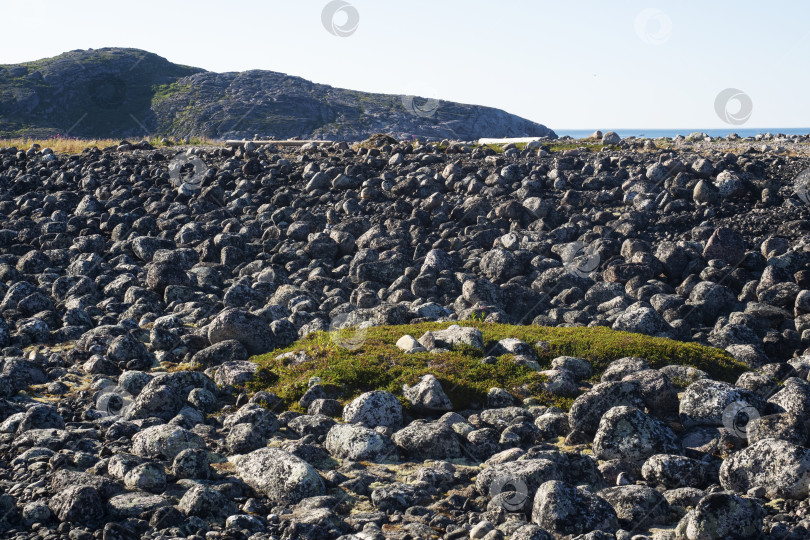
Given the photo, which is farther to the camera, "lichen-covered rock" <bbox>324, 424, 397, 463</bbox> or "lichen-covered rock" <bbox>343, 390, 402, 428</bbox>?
"lichen-covered rock" <bbox>343, 390, 402, 428</bbox>

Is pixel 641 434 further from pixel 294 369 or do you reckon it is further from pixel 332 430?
pixel 294 369

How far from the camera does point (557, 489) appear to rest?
6145mm

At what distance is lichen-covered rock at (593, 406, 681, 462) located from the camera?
24.1 feet

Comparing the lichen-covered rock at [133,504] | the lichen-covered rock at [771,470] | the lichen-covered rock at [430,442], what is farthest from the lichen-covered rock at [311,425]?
the lichen-covered rock at [771,470]

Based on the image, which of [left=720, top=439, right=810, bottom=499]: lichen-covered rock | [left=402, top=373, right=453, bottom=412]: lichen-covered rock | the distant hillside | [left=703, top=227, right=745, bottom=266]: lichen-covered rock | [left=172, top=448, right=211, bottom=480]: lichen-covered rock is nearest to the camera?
[left=720, top=439, right=810, bottom=499]: lichen-covered rock

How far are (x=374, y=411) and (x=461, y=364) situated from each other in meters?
1.72

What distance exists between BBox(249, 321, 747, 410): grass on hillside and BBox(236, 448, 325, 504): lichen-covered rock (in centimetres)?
208

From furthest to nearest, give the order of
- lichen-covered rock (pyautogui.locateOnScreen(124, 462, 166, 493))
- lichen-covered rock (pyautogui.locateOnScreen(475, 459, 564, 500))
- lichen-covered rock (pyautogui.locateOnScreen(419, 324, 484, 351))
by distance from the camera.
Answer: lichen-covered rock (pyautogui.locateOnScreen(419, 324, 484, 351))
lichen-covered rock (pyautogui.locateOnScreen(124, 462, 166, 493))
lichen-covered rock (pyautogui.locateOnScreen(475, 459, 564, 500))

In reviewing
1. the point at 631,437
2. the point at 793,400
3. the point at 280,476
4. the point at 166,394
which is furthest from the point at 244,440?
the point at 793,400

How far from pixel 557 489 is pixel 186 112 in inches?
3360

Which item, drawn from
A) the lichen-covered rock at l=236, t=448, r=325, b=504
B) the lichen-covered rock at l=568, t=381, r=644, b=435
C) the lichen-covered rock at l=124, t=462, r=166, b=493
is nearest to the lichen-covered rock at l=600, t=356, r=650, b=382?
the lichen-covered rock at l=568, t=381, r=644, b=435

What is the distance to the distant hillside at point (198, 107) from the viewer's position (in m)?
80.4

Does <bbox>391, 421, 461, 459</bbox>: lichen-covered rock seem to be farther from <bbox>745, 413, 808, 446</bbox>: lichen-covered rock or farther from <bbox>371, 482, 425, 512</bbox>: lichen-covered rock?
<bbox>745, 413, 808, 446</bbox>: lichen-covered rock

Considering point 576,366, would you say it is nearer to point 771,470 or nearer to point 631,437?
point 631,437
